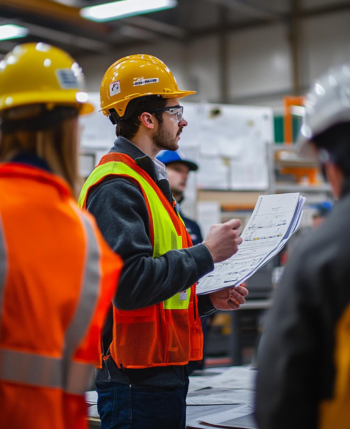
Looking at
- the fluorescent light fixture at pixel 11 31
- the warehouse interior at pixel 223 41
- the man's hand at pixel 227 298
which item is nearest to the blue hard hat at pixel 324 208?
the warehouse interior at pixel 223 41

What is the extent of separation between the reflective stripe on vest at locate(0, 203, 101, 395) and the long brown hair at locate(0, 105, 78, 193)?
93mm

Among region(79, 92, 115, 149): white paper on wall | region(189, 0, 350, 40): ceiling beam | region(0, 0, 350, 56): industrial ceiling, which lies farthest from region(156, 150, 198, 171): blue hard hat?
region(189, 0, 350, 40): ceiling beam

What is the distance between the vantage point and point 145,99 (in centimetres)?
196

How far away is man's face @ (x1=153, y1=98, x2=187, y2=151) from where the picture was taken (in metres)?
1.94

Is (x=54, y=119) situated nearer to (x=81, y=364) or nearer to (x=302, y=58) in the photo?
(x=81, y=364)

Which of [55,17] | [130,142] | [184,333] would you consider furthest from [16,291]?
[55,17]

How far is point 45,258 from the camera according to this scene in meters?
1.05

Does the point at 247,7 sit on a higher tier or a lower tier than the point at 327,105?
higher

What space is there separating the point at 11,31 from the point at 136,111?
11076 millimetres

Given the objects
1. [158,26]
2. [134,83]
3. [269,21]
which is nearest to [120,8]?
[158,26]

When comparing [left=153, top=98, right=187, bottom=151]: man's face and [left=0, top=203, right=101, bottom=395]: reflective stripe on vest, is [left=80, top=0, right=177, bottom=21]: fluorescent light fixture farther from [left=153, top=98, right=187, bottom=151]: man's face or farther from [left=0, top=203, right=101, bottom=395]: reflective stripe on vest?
[left=0, top=203, right=101, bottom=395]: reflective stripe on vest

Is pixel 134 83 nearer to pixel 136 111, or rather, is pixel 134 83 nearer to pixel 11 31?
pixel 136 111

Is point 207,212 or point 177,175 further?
point 207,212

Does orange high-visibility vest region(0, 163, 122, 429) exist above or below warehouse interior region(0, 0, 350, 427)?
below
